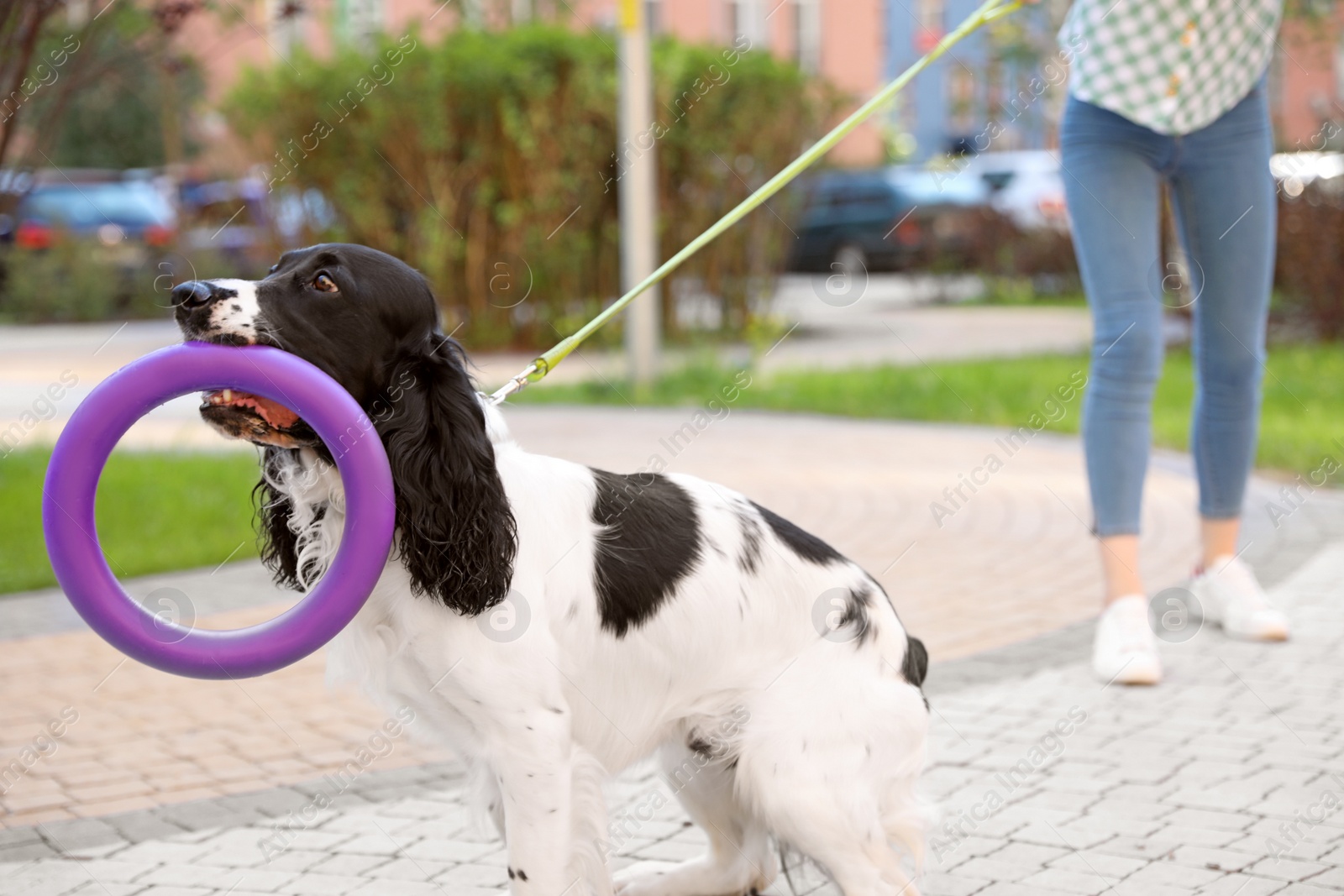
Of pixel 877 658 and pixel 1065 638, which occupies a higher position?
pixel 877 658

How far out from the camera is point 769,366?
1352 cm

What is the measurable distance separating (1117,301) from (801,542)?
2.09 metres

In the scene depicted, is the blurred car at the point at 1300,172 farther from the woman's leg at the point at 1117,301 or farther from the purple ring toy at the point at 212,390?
the purple ring toy at the point at 212,390

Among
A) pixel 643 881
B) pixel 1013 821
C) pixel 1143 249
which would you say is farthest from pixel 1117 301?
pixel 643 881

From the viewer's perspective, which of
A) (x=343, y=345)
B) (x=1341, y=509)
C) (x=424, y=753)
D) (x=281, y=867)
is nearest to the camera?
(x=343, y=345)

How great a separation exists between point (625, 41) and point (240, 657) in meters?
8.44

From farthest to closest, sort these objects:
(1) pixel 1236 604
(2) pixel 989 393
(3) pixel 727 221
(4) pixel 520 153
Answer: (4) pixel 520 153
(2) pixel 989 393
(1) pixel 1236 604
(3) pixel 727 221

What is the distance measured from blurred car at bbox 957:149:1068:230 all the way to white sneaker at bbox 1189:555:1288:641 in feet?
57.3

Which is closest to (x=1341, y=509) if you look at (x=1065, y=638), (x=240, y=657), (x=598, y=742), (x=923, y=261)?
(x=1065, y=638)

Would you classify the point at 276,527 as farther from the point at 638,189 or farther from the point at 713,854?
the point at 638,189

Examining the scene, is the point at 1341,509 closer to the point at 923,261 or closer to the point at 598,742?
the point at 598,742

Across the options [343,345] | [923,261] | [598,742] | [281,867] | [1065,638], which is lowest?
[923,261]

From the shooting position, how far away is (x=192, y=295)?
277 centimetres

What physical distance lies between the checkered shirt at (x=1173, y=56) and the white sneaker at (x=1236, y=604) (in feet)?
5.28
